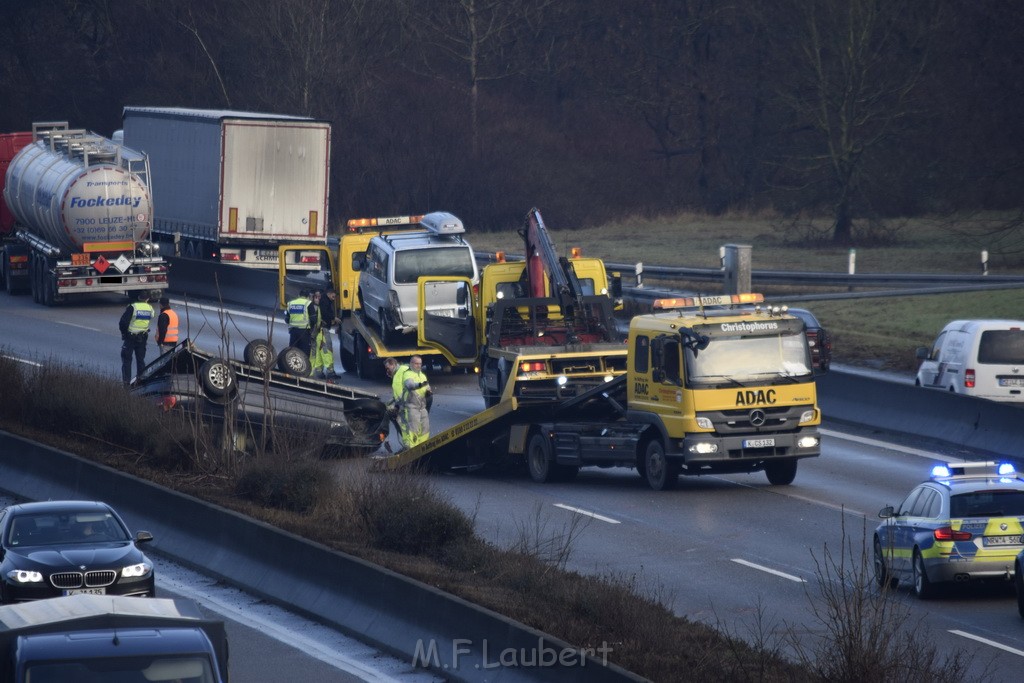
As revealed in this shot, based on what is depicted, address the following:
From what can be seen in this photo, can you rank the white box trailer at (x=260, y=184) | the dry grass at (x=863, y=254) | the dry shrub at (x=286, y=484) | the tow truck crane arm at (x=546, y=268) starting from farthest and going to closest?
the white box trailer at (x=260, y=184), the dry grass at (x=863, y=254), the tow truck crane arm at (x=546, y=268), the dry shrub at (x=286, y=484)

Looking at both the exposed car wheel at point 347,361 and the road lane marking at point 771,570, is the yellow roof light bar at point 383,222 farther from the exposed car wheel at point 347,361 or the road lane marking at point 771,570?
the road lane marking at point 771,570

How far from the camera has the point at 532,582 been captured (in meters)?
12.5

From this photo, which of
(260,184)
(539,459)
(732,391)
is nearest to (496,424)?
(539,459)

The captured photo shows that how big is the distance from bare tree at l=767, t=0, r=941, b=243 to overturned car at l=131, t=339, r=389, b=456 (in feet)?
93.9

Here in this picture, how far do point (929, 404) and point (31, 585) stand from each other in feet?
50.0

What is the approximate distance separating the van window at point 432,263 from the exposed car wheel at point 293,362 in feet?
15.8

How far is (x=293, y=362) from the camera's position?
2473cm

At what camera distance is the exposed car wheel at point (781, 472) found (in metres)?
20.5

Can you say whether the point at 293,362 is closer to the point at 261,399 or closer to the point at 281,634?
the point at 261,399

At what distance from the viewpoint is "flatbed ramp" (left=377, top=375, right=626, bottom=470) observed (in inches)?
846

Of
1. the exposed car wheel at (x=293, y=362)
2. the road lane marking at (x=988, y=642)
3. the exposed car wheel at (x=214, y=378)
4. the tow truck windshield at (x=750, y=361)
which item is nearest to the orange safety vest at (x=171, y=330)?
the exposed car wheel at (x=293, y=362)

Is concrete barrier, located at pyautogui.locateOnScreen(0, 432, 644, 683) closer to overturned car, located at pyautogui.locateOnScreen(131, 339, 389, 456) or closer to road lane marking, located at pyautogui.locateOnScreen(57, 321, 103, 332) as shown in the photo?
overturned car, located at pyautogui.locateOnScreen(131, 339, 389, 456)

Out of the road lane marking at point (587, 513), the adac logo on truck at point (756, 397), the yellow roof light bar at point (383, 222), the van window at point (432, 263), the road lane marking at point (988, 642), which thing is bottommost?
the road lane marking at point (587, 513)

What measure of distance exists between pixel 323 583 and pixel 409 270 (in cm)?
1618
